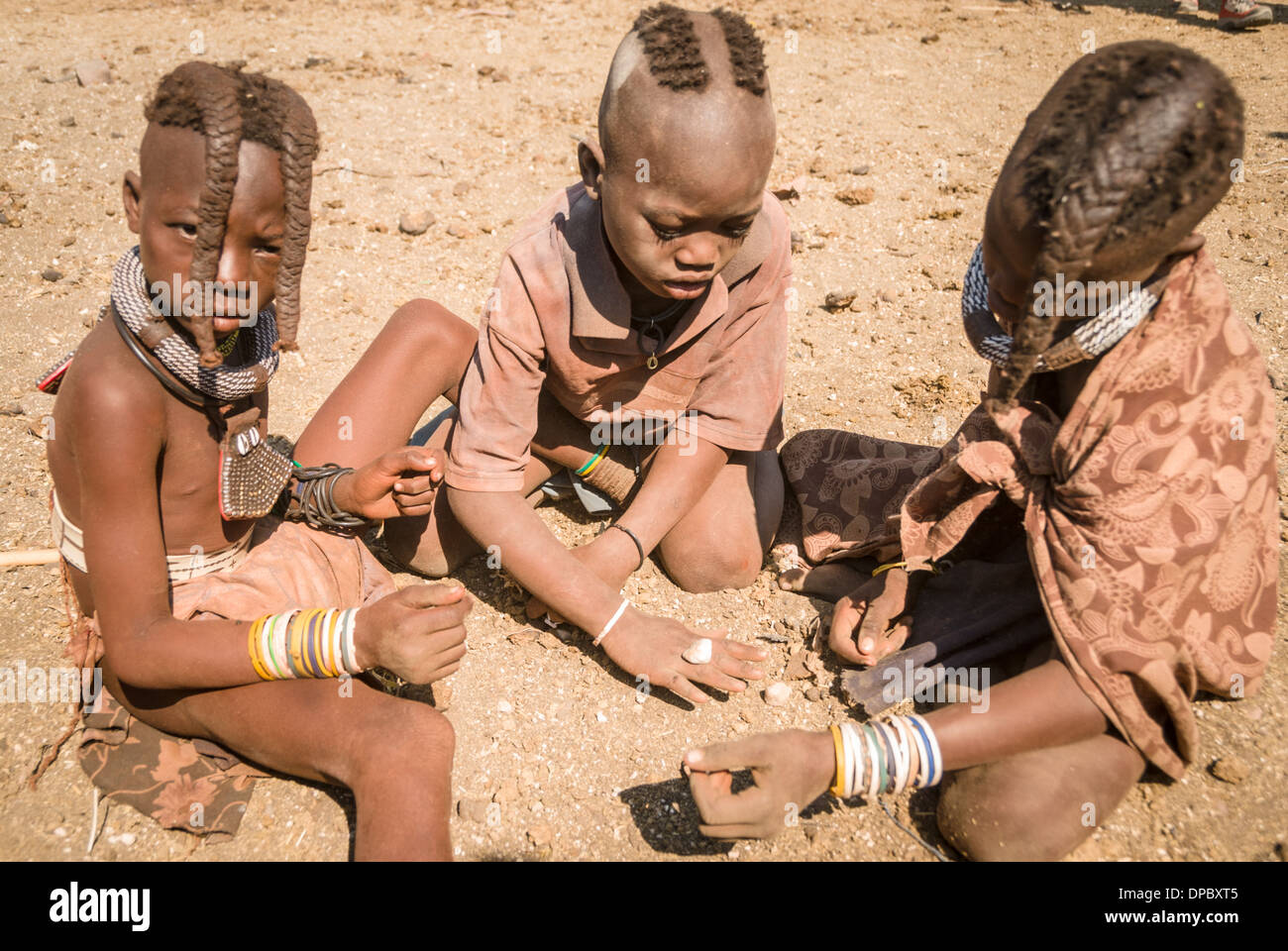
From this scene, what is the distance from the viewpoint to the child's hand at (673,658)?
2.47 metres

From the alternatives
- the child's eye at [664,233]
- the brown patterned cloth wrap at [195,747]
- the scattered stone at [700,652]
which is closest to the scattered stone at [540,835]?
the scattered stone at [700,652]

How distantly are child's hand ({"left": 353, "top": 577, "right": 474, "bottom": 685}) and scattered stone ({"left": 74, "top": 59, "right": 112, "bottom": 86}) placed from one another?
561 cm

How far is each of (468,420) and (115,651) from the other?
1.03 metres

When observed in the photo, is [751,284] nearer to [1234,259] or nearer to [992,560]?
[992,560]

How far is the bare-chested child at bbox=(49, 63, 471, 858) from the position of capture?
182 cm

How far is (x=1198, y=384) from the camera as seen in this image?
75.9 inches

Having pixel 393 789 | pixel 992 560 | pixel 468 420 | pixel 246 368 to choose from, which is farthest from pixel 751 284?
pixel 393 789

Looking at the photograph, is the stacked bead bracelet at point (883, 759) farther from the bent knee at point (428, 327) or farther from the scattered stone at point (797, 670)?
the bent knee at point (428, 327)

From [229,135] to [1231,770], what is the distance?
2721mm

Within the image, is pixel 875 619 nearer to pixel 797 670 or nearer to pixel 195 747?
pixel 797 670

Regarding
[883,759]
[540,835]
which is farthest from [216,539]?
[883,759]

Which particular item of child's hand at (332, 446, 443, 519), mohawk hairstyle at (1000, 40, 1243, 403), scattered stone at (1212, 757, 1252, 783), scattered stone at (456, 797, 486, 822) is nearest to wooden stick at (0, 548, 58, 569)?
child's hand at (332, 446, 443, 519)

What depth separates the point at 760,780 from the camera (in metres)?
1.96

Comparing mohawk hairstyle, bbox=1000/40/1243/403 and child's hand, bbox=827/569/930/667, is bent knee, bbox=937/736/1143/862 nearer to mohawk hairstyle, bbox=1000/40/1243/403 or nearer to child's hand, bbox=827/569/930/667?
child's hand, bbox=827/569/930/667
